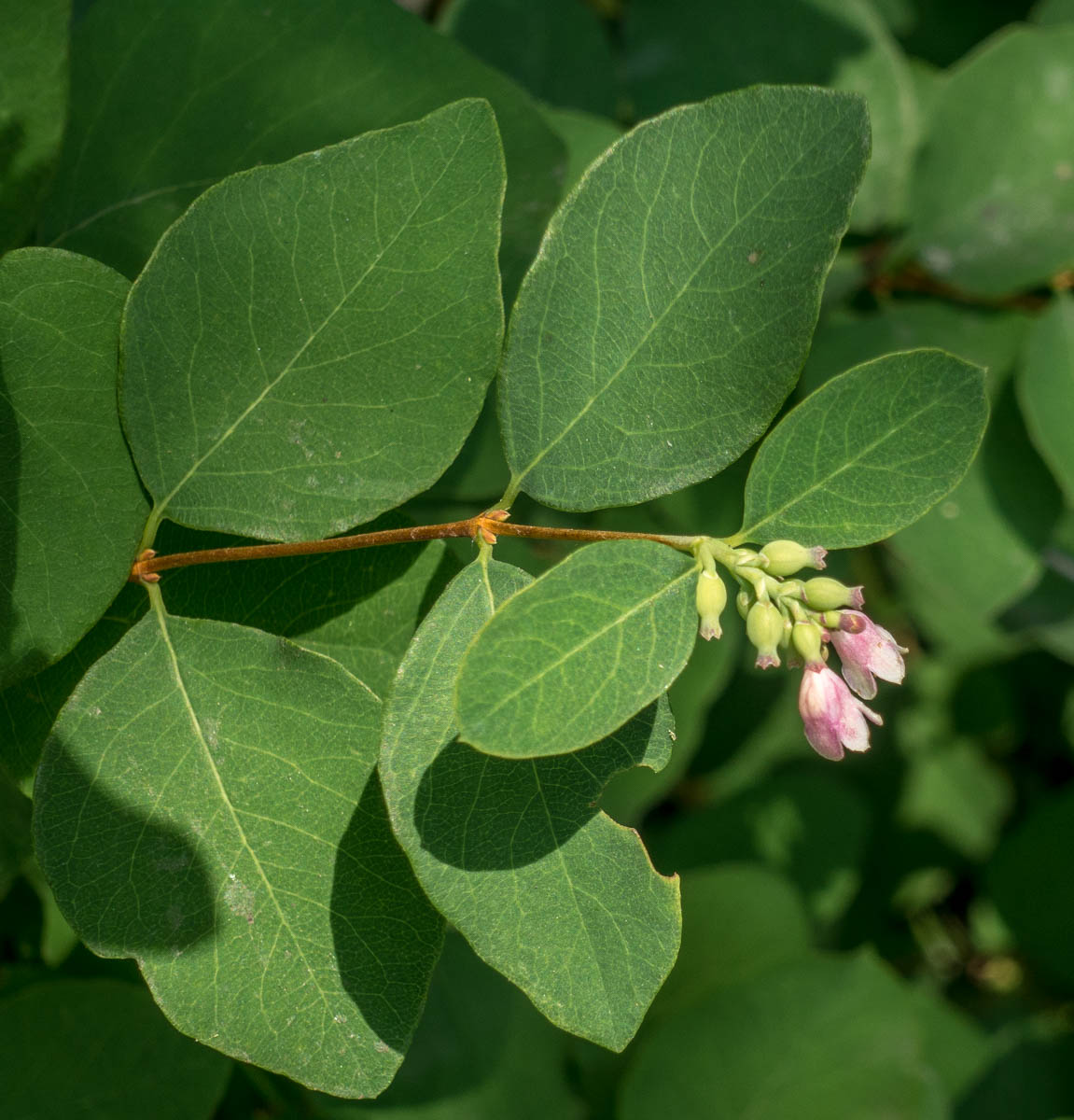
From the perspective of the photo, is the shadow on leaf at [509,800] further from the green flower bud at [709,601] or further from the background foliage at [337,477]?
the green flower bud at [709,601]

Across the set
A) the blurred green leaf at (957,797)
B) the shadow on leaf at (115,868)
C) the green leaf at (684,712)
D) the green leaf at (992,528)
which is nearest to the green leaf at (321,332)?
the shadow on leaf at (115,868)

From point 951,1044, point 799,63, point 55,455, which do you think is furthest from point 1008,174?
point 951,1044

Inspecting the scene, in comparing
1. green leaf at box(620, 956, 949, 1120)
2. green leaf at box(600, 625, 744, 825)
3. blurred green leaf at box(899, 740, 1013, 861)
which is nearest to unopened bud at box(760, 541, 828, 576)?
green leaf at box(600, 625, 744, 825)

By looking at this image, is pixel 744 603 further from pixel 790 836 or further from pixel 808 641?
pixel 790 836

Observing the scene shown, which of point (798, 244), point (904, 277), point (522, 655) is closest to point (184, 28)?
point (798, 244)

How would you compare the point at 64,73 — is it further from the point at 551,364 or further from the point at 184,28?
the point at 551,364

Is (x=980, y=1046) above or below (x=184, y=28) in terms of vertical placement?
below
